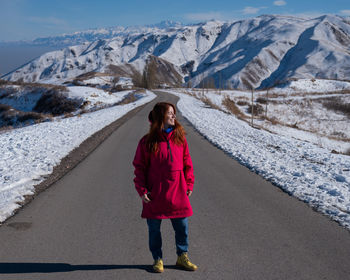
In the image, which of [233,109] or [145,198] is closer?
[145,198]

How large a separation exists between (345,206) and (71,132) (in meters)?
12.6

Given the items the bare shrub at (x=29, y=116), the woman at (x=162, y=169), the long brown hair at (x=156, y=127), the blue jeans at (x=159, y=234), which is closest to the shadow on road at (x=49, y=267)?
the blue jeans at (x=159, y=234)

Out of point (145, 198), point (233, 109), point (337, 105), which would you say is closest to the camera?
point (145, 198)

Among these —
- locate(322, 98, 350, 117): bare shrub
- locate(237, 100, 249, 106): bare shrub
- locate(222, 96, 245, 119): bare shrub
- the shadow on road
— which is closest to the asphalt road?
the shadow on road

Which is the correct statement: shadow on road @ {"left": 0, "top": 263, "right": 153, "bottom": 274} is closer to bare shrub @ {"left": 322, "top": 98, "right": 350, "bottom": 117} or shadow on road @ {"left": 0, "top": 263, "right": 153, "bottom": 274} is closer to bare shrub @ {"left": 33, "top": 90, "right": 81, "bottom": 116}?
bare shrub @ {"left": 33, "top": 90, "right": 81, "bottom": 116}

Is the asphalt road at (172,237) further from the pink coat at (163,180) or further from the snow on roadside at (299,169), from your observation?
the pink coat at (163,180)

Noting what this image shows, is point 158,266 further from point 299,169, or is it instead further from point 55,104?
point 55,104

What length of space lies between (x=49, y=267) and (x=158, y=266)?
132 cm

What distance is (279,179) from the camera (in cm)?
777

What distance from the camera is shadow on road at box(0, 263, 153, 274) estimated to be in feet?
12.6

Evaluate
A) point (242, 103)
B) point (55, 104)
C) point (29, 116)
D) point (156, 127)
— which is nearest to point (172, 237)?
point (156, 127)

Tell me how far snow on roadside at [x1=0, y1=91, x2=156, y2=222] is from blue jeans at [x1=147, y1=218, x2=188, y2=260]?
9.91 feet

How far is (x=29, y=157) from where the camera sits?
10.0 meters

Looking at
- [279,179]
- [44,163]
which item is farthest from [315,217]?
[44,163]
